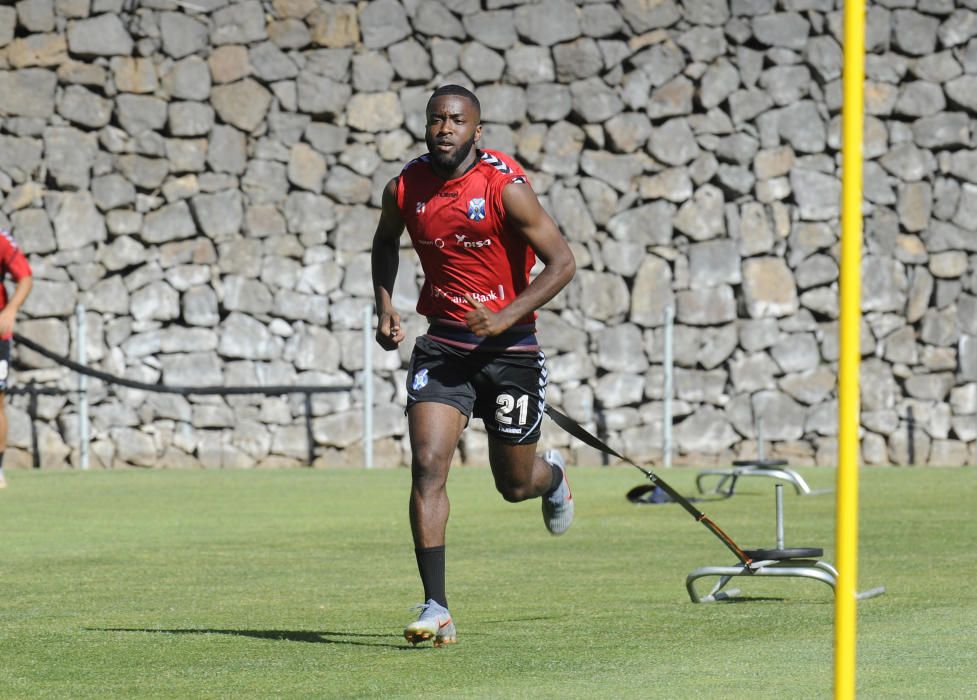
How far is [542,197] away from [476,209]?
1208 cm

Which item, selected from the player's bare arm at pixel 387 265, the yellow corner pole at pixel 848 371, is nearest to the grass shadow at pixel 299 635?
the player's bare arm at pixel 387 265

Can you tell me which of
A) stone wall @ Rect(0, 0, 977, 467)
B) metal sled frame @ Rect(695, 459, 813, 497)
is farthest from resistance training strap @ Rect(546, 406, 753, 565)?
stone wall @ Rect(0, 0, 977, 467)

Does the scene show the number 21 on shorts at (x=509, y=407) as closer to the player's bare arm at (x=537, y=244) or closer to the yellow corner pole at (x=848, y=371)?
the player's bare arm at (x=537, y=244)

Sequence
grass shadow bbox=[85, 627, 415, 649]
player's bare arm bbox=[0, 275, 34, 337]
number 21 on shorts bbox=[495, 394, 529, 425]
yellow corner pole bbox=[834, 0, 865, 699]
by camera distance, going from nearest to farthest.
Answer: yellow corner pole bbox=[834, 0, 865, 699]
grass shadow bbox=[85, 627, 415, 649]
number 21 on shorts bbox=[495, 394, 529, 425]
player's bare arm bbox=[0, 275, 34, 337]

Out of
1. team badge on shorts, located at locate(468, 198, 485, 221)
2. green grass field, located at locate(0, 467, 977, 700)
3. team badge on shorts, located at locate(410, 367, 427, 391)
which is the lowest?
green grass field, located at locate(0, 467, 977, 700)

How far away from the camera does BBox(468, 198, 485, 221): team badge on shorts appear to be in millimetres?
6059

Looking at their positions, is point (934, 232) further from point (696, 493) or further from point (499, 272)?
point (499, 272)

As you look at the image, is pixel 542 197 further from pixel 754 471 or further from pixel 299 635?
pixel 299 635

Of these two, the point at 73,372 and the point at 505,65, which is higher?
the point at 505,65

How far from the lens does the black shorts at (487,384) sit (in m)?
6.13

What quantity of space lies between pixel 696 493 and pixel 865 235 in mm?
5431

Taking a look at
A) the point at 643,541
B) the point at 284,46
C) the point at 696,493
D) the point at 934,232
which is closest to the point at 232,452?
the point at 284,46

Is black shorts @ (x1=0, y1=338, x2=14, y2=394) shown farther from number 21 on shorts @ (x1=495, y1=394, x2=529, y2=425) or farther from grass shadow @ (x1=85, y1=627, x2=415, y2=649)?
number 21 on shorts @ (x1=495, y1=394, x2=529, y2=425)

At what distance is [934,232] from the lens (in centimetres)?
1823
